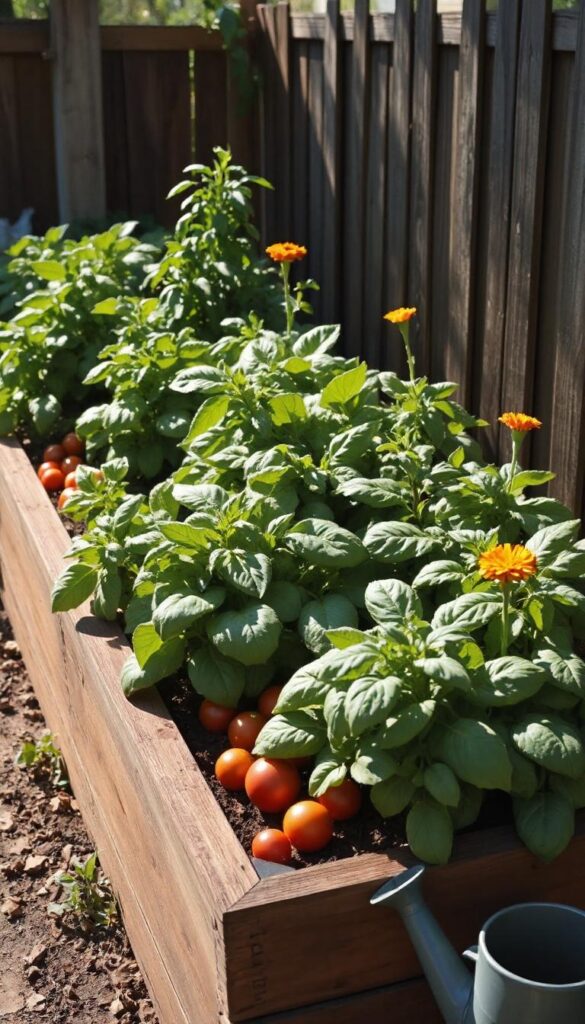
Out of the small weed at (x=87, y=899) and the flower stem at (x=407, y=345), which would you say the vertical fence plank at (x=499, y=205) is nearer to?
the flower stem at (x=407, y=345)

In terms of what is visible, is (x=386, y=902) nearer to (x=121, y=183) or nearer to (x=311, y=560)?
(x=311, y=560)

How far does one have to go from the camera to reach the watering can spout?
214 centimetres

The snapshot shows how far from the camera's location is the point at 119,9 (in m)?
11.1

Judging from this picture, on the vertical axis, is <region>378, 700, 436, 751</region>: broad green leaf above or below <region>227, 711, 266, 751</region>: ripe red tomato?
above

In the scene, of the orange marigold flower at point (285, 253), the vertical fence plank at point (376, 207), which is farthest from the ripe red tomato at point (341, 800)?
the vertical fence plank at point (376, 207)

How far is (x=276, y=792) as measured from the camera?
2.43 m

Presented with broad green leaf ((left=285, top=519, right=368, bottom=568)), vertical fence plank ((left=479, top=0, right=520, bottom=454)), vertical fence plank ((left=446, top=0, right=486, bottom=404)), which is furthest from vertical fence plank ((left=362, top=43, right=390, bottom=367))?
broad green leaf ((left=285, top=519, right=368, bottom=568))

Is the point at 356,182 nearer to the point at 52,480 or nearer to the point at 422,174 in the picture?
the point at 422,174

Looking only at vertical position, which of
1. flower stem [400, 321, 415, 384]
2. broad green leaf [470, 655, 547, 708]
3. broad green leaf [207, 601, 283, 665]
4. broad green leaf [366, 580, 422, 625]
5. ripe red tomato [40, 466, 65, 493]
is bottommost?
ripe red tomato [40, 466, 65, 493]

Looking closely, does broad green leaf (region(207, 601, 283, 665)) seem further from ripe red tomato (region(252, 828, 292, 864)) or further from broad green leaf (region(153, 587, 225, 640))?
ripe red tomato (region(252, 828, 292, 864))

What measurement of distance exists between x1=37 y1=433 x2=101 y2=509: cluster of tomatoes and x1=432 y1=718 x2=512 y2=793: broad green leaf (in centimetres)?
204

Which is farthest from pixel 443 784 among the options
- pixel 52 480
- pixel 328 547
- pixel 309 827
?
pixel 52 480

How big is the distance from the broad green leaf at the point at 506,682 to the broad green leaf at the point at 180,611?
0.62 meters

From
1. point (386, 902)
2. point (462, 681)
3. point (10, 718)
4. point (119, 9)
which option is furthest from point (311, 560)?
point (119, 9)
